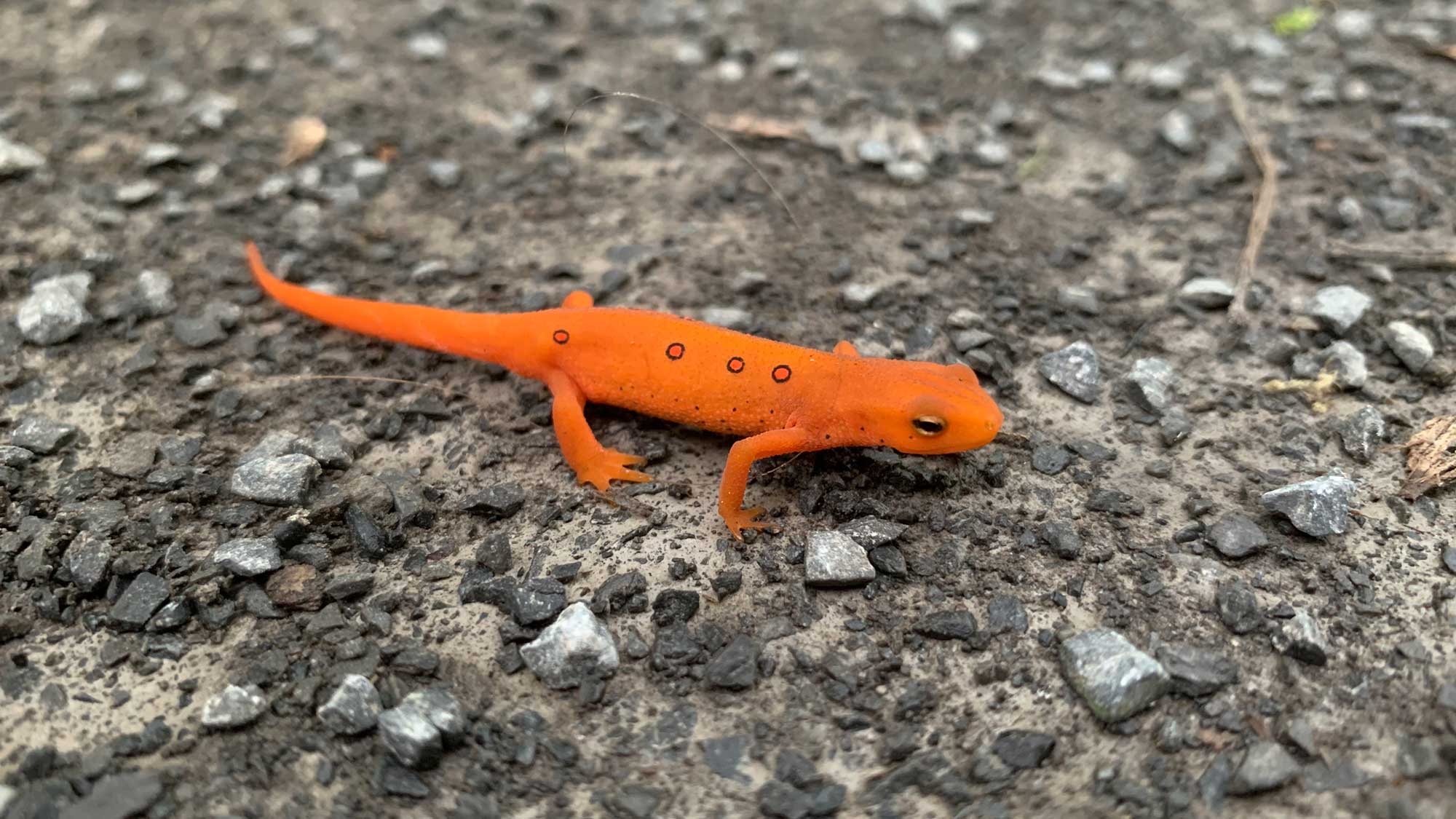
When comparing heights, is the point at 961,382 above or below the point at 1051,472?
above

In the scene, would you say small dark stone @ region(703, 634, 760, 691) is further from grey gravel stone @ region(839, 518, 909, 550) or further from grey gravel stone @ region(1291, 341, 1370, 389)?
grey gravel stone @ region(1291, 341, 1370, 389)

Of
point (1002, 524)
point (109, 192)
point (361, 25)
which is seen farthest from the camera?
point (361, 25)

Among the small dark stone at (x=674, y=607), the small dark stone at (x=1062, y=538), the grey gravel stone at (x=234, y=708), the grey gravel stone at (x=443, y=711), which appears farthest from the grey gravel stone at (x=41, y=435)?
the small dark stone at (x=1062, y=538)

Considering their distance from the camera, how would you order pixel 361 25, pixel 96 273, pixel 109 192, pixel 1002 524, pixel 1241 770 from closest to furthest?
1. pixel 1241 770
2. pixel 1002 524
3. pixel 96 273
4. pixel 109 192
5. pixel 361 25

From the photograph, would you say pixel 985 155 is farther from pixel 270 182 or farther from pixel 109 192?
pixel 109 192

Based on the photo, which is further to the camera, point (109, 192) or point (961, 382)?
point (109, 192)

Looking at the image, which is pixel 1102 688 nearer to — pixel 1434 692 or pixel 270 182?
pixel 1434 692

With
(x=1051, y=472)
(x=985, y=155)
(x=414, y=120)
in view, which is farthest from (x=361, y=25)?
(x=1051, y=472)

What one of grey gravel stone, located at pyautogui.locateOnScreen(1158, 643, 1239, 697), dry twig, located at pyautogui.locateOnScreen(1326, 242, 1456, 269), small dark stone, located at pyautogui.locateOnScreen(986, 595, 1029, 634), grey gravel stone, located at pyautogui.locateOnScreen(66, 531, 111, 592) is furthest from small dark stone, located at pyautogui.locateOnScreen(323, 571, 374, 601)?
dry twig, located at pyautogui.locateOnScreen(1326, 242, 1456, 269)
